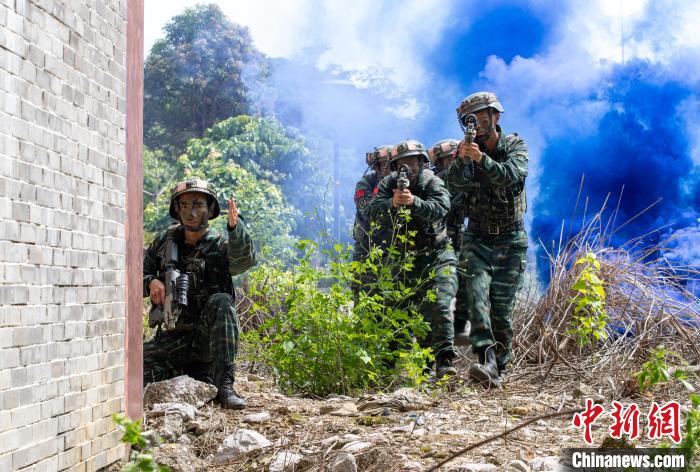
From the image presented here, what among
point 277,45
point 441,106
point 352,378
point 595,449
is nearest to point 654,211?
point 441,106

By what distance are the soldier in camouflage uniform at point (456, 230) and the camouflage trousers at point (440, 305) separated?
619 millimetres

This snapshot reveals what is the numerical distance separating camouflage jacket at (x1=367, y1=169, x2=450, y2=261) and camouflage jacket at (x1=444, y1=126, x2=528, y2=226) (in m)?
0.39

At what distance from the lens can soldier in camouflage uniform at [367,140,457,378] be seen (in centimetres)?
719

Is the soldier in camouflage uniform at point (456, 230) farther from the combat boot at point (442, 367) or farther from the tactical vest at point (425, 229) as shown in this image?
the combat boot at point (442, 367)

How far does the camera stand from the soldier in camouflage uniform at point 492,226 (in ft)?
22.1

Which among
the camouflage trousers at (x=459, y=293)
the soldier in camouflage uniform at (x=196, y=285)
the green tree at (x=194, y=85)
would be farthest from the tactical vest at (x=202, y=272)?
the green tree at (x=194, y=85)

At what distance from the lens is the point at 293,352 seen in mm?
6336

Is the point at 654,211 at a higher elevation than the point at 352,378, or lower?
higher

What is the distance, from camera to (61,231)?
3998 mm

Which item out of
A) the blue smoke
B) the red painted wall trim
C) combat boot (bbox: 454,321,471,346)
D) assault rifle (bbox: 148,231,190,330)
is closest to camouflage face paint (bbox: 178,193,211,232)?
assault rifle (bbox: 148,231,190,330)

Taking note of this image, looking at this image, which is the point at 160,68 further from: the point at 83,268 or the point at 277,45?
the point at 83,268

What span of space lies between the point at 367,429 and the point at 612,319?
11.3 ft

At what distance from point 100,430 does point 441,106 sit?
17.2 meters

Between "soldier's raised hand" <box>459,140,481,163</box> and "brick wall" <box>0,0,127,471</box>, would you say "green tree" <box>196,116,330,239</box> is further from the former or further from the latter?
"brick wall" <box>0,0,127,471</box>
